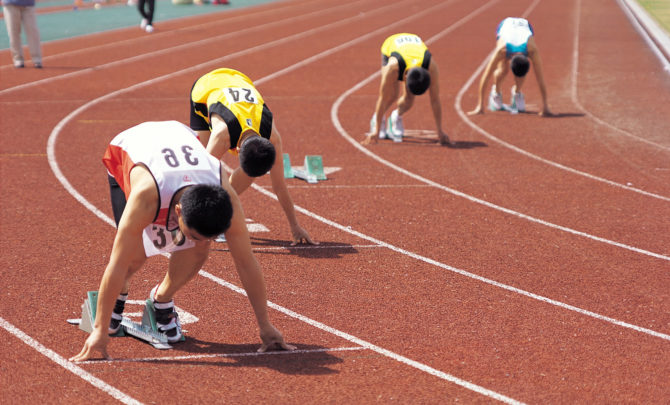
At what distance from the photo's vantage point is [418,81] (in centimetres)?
1063

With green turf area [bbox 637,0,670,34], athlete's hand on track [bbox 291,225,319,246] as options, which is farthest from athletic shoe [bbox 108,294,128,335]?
green turf area [bbox 637,0,670,34]

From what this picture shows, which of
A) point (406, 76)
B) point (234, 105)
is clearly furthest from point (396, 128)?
point (234, 105)

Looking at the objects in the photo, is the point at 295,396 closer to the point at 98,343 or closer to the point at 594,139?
the point at 98,343

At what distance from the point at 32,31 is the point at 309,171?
9446 millimetres

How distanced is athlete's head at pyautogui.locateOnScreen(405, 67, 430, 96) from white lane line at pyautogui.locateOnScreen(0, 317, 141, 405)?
623 centimetres

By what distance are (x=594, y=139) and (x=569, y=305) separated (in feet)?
20.9

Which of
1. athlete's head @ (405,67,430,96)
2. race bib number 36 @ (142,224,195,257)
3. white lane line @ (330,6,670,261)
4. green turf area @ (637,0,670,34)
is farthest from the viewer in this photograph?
green turf area @ (637,0,670,34)

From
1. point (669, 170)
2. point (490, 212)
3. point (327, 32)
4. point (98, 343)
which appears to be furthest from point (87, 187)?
point (327, 32)

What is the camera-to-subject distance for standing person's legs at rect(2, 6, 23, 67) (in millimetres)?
16688

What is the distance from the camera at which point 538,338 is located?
18.6 feet

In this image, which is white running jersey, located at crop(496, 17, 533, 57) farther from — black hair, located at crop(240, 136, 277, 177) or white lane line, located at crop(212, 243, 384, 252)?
black hair, located at crop(240, 136, 277, 177)

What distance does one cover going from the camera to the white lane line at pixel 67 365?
470 centimetres

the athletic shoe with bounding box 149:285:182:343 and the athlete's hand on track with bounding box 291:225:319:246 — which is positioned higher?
the athletic shoe with bounding box 149:285:182:343

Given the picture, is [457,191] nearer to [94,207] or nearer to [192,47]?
[94,207]
